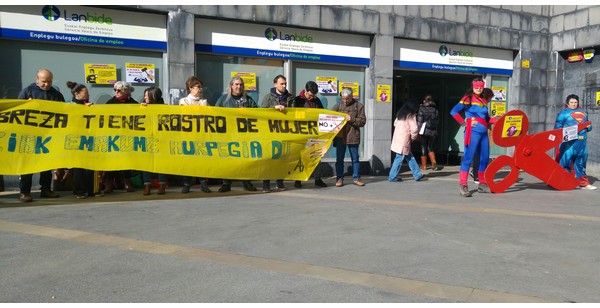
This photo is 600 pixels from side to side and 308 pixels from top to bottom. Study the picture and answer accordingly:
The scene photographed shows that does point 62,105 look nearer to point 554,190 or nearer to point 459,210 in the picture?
point 459,210

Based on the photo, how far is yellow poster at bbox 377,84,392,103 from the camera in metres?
11.2

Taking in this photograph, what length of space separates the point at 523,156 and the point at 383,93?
3.84 m

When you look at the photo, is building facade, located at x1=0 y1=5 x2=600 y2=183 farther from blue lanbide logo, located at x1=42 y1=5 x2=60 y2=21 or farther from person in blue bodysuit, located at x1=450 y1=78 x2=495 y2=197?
person in blue bodysuit, located at x1=450 y1=78 x2=495 y2=197

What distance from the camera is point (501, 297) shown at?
335 centimetres

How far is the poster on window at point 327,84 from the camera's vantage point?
35.8 ft

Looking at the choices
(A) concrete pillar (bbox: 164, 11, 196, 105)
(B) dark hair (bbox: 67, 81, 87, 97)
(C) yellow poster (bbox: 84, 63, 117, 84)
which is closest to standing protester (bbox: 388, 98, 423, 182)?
(A) concrete pillar (bbox: 164, 11, 196, 105)

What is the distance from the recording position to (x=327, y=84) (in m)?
11.0

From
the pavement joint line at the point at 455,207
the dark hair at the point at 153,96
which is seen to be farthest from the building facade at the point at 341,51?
the pavement joint line at the point at 455,207

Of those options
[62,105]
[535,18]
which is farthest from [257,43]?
[535,18]

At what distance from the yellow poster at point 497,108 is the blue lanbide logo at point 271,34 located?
625cm

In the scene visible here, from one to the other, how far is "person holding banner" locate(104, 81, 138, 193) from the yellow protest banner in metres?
0.61

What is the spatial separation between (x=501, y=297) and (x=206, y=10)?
306 inches

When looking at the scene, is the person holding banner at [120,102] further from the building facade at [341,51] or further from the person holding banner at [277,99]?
the person holding banner at [277,99]

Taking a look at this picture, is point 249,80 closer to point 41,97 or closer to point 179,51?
point 179,51
